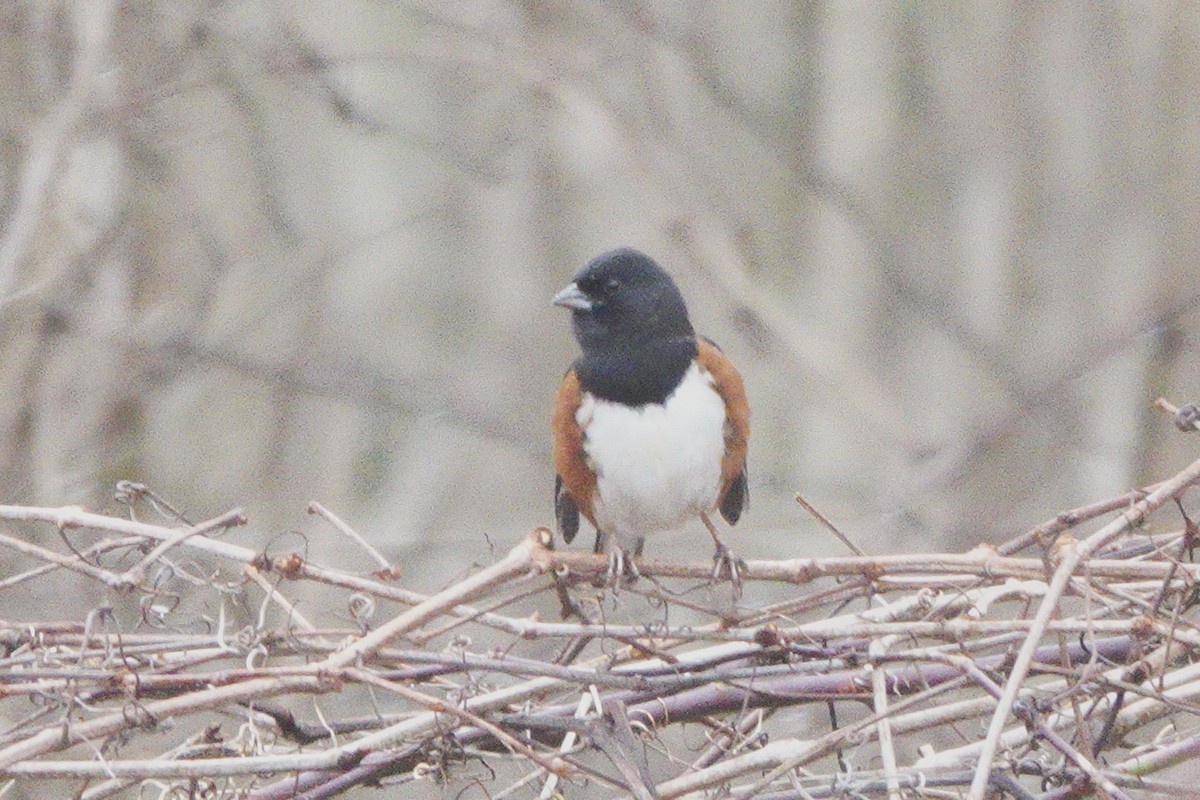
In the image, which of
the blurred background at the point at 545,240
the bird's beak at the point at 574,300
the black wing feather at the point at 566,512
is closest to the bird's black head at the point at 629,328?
the bird's beak at the point at 574,300

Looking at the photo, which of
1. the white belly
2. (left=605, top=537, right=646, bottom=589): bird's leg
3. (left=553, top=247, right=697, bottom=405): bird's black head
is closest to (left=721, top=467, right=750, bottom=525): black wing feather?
the white belly

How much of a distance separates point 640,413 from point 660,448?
2.9 inches

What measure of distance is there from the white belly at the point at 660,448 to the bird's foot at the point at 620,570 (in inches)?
23.3

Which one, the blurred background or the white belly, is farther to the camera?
the blurred background

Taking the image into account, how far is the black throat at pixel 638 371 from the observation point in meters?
2.89

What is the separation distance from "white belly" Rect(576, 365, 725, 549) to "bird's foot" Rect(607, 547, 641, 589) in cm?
59

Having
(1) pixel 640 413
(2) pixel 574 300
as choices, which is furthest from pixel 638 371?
(2) pixel 574 300

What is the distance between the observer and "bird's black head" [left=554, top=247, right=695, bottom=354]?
298cm

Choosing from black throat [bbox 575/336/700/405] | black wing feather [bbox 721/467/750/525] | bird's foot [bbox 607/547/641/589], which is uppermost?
black throat [bbox 575/336/700/405]

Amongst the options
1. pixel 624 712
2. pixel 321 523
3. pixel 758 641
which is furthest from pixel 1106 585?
pixel 321 523

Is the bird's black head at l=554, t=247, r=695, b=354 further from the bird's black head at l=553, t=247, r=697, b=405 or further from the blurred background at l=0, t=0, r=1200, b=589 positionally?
the blurred background at l=0, t=0, r=1200, b=589

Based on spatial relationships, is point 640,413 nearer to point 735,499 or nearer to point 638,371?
point 638,371

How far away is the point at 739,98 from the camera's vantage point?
18.4ft

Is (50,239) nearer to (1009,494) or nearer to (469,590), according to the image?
(1009,494)
